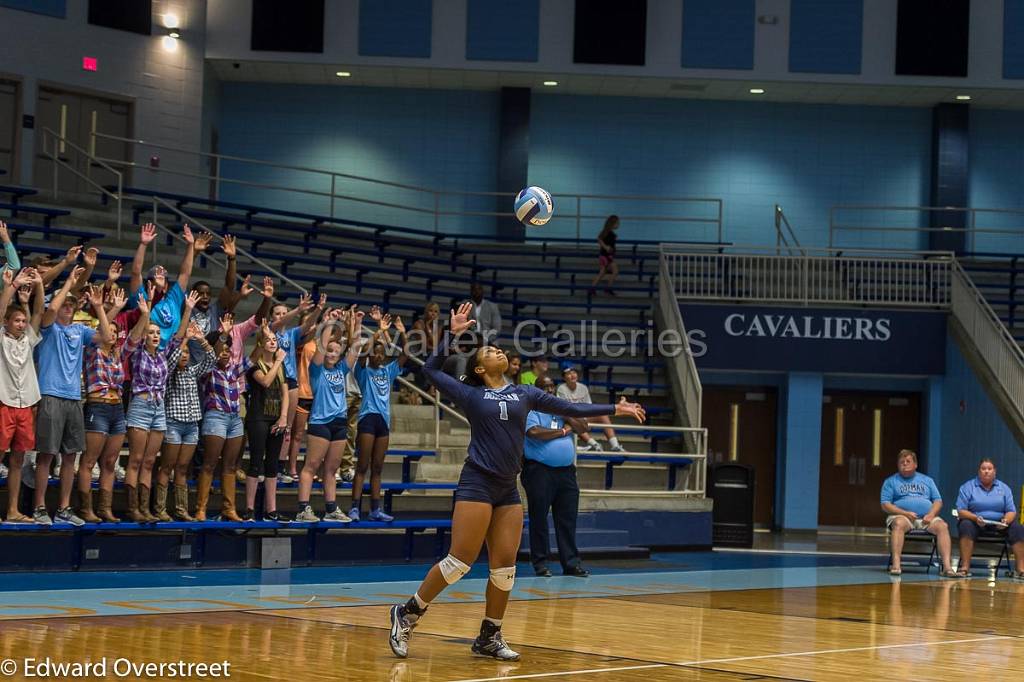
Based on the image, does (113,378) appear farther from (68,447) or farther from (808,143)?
(808,143)

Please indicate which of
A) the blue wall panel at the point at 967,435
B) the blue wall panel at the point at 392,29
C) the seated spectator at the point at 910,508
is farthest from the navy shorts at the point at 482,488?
the blue wall panel at the point at 392,29

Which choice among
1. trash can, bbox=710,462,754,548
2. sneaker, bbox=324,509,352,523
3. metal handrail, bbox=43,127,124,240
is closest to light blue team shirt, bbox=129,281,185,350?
sneaker, bbox=324,509,352,523

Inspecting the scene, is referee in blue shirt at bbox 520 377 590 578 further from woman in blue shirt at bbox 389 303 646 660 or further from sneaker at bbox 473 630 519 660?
sneaker at bbox 473 630 519 660

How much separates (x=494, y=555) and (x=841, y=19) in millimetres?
21056

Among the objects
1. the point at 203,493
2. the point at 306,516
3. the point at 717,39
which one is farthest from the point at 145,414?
the point at 717,39

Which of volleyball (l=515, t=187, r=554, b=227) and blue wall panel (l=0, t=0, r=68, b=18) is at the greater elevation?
blue wall panel (l=0, t=0, r=68, b=18)

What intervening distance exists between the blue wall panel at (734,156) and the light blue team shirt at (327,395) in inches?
595

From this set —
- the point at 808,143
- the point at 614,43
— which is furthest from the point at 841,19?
the point at 614,43

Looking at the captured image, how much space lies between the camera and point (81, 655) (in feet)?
23.7

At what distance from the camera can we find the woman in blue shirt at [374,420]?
13.8 metres

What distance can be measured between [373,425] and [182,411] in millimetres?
2193

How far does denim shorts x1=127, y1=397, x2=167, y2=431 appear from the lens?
1209 centimetres

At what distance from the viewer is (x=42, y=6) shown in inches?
941

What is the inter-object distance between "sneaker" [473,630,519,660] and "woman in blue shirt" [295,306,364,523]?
18.9ft
